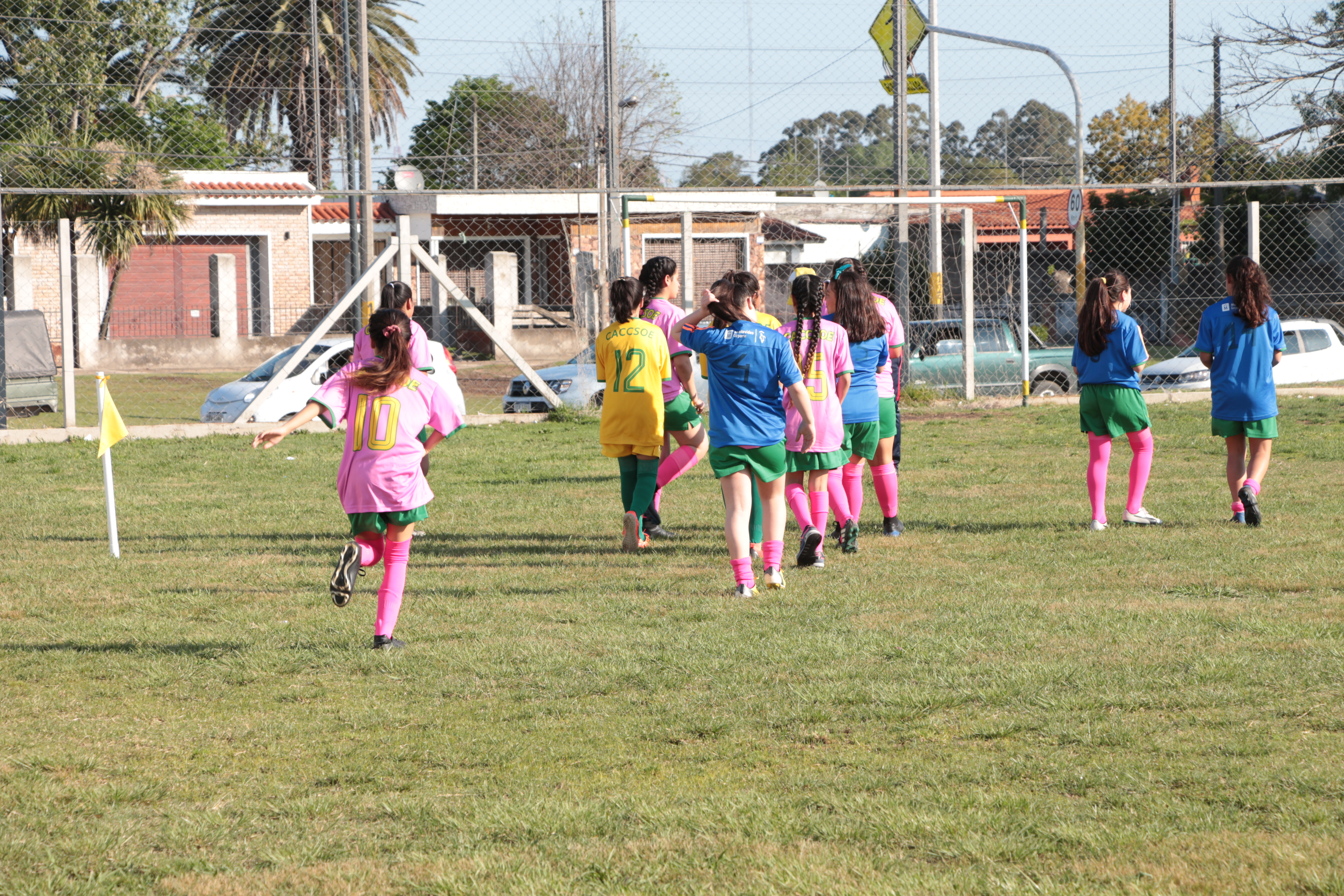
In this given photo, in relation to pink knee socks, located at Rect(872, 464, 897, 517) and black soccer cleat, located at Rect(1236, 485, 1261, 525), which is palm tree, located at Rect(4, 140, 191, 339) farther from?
black soccer cleat, located at Rect(1236, 485, 1261, 525)

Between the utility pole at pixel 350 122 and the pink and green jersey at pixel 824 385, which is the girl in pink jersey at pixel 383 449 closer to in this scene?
the pink and green jersey at pixel 824 385

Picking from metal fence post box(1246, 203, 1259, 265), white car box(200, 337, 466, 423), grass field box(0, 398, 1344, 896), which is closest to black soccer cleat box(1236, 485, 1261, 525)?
grass field box(0, 398, 1344, 896)

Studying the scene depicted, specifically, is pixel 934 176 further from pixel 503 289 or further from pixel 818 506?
pixel 503 289

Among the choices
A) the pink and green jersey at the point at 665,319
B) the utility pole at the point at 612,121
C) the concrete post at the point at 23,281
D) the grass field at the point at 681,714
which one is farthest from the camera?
the concrete post at the point at 23,281

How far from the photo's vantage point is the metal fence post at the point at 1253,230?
16359 millimetres

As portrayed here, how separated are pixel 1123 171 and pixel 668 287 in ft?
141

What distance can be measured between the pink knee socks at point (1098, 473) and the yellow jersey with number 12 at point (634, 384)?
2898 millimetres

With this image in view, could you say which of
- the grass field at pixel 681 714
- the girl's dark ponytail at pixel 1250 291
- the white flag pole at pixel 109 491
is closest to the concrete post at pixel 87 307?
the grass field at pixel 681 714

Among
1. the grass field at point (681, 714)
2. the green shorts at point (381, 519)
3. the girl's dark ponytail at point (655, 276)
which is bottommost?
the grass field at point (681, 714)

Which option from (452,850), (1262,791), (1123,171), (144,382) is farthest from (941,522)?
(1123,171)

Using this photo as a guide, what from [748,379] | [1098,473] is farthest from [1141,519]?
[748,379]

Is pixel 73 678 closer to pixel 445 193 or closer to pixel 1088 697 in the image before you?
pixel 1088 697

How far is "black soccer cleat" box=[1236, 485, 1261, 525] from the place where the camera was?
8.93m

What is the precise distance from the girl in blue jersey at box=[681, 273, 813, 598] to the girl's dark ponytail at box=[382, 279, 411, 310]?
1.60 metres
